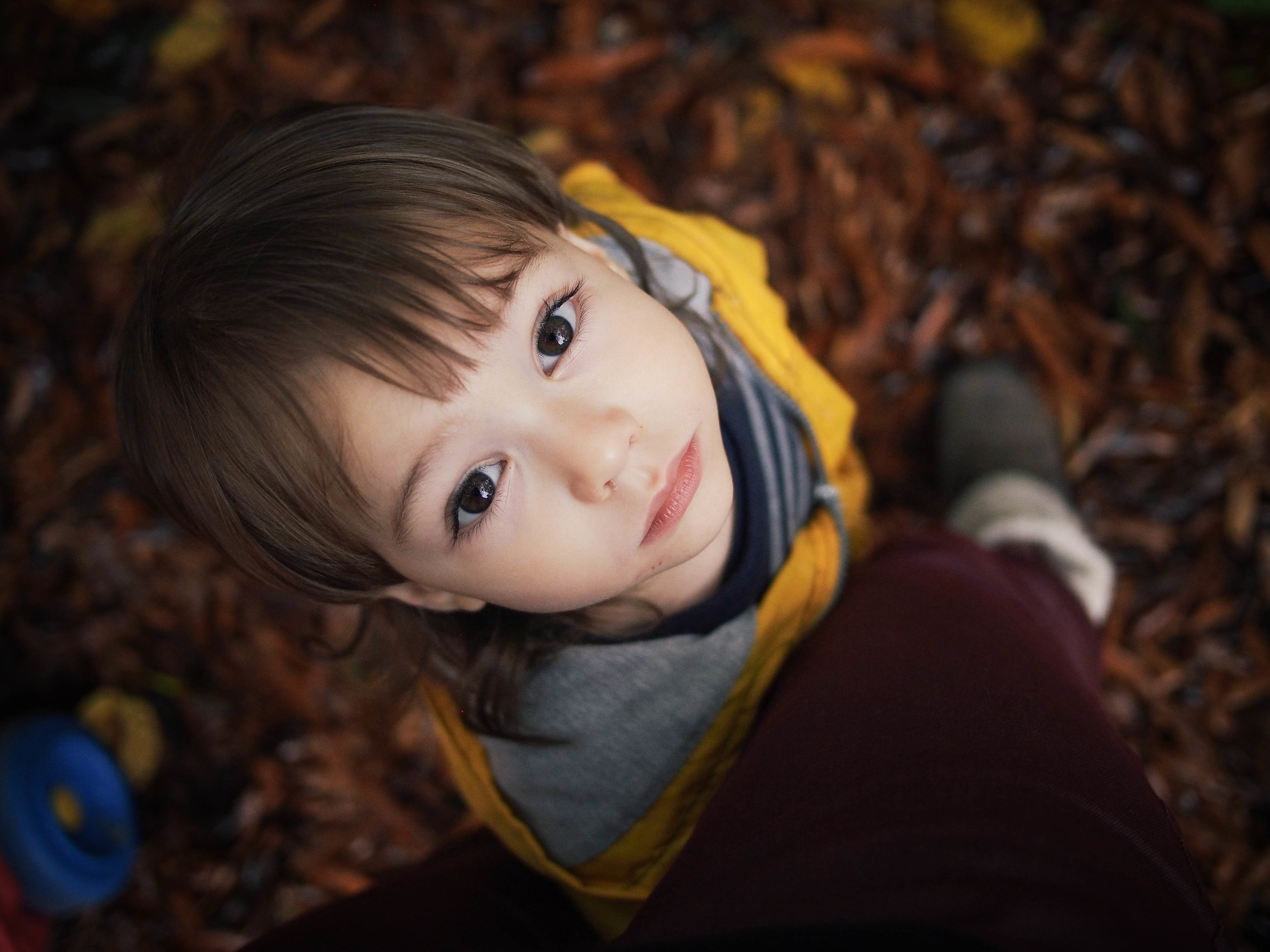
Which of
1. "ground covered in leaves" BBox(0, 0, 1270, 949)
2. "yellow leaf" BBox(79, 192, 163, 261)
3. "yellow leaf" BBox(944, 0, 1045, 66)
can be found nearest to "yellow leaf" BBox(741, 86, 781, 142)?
"ground covered in leaves" BBox(0, 0, 1270, 949)

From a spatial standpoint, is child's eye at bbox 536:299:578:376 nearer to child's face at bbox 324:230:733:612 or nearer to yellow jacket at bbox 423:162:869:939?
child's face at bbox 324:230:733:612

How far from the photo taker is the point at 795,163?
1.72 metres

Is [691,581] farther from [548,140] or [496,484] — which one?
[548,140]

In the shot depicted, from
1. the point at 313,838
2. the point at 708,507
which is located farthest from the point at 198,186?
the point at 313,838

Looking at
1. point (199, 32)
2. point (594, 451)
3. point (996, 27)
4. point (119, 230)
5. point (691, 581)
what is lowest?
point (691, 581)

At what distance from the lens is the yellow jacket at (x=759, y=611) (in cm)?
107

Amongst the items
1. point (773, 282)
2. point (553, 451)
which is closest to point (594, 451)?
point (553, 451)

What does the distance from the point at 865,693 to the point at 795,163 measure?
47.7 inches

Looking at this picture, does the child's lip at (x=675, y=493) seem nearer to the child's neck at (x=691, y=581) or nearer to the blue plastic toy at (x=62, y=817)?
the child's neck at (x=691, y=581)

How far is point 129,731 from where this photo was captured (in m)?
1.70

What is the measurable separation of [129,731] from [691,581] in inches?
50.2

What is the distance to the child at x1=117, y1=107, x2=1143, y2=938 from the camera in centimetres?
80

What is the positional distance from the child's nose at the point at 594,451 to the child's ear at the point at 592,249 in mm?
217

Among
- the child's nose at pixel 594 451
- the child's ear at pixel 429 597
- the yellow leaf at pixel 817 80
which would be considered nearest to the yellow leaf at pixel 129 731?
the child's ear at pixel 429 597
